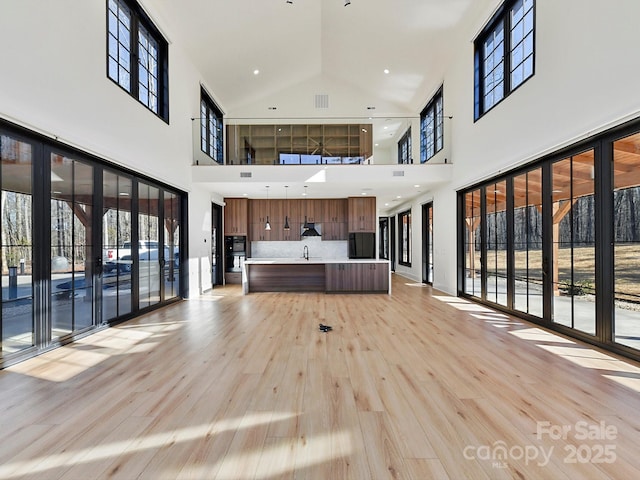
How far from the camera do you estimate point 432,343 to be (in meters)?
3.66

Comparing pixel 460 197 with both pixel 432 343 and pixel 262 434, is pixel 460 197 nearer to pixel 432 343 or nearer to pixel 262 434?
pixel 432 343

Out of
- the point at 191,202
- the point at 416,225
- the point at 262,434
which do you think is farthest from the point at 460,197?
the point at 262,434

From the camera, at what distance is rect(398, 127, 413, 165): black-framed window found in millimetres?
9719

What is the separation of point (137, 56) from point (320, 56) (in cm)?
498

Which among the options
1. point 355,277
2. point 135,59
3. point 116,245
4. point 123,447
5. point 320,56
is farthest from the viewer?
point 320,56

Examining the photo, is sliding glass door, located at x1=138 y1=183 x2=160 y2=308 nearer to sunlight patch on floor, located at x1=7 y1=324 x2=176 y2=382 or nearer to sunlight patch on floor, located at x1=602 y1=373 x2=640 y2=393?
sunlight patch on floor, located at x1=7 y1=324 x2=176 y2=382

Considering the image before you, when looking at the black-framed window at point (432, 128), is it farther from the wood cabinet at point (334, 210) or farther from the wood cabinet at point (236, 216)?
the wood cabinet at point (236, 216)

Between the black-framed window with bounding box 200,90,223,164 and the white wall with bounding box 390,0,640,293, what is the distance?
221 inches

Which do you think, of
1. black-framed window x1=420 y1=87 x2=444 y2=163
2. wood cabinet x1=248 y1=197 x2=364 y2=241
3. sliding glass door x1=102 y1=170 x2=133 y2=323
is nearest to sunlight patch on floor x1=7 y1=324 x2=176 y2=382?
sliding glass door x1=102 y1=170 x2=133 y2=323

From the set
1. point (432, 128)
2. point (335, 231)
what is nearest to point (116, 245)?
point (335, 231)

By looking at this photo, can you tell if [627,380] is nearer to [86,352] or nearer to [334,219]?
[86,352]

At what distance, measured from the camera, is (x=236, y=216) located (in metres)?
9.34

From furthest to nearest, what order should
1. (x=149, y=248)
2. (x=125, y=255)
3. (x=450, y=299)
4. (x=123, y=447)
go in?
(x=450, y=299) → (x=149, y=248) → (x=125, y=255) → (x=123, y=447)

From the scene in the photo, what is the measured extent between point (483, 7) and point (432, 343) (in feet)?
18.6
